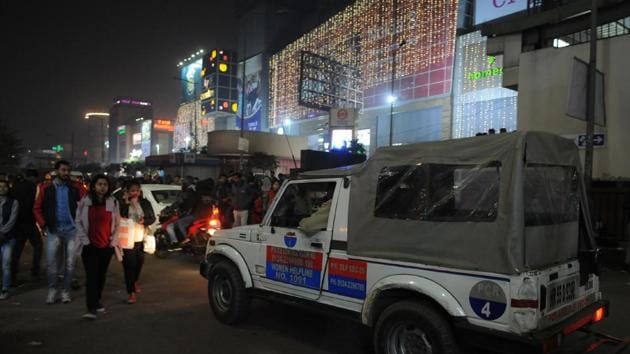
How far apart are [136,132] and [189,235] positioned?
466ft

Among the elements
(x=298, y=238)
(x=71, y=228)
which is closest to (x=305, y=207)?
(x=298, y=238)

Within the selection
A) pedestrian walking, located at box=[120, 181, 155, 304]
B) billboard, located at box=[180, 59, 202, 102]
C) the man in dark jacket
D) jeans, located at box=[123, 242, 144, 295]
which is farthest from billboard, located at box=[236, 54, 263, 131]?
jeans, located at box=[123, 242, 144, 295]

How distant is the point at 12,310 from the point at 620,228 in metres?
12.0

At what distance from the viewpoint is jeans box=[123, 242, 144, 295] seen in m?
6.61

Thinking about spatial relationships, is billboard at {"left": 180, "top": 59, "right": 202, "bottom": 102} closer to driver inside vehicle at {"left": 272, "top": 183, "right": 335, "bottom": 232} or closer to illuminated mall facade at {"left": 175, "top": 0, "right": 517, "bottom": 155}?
illuminated mall facade at {"left": 175, "top": 0, "right": 517, "bottom": 155}

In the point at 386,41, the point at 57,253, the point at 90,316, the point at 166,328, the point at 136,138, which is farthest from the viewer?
the point at 136,138

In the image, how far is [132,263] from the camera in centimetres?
670

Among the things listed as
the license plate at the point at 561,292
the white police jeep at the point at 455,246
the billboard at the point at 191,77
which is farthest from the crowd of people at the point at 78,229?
the billboard at the point at 191,77

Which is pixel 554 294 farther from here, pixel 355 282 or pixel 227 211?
pixel 227 211

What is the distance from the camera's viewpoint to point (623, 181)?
10.9 m

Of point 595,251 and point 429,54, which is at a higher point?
point 429,54

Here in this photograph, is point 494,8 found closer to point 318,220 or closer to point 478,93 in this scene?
point 478,93

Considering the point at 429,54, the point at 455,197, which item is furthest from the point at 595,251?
the point at 429,54

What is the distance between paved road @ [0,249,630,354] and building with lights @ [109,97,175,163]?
109m
